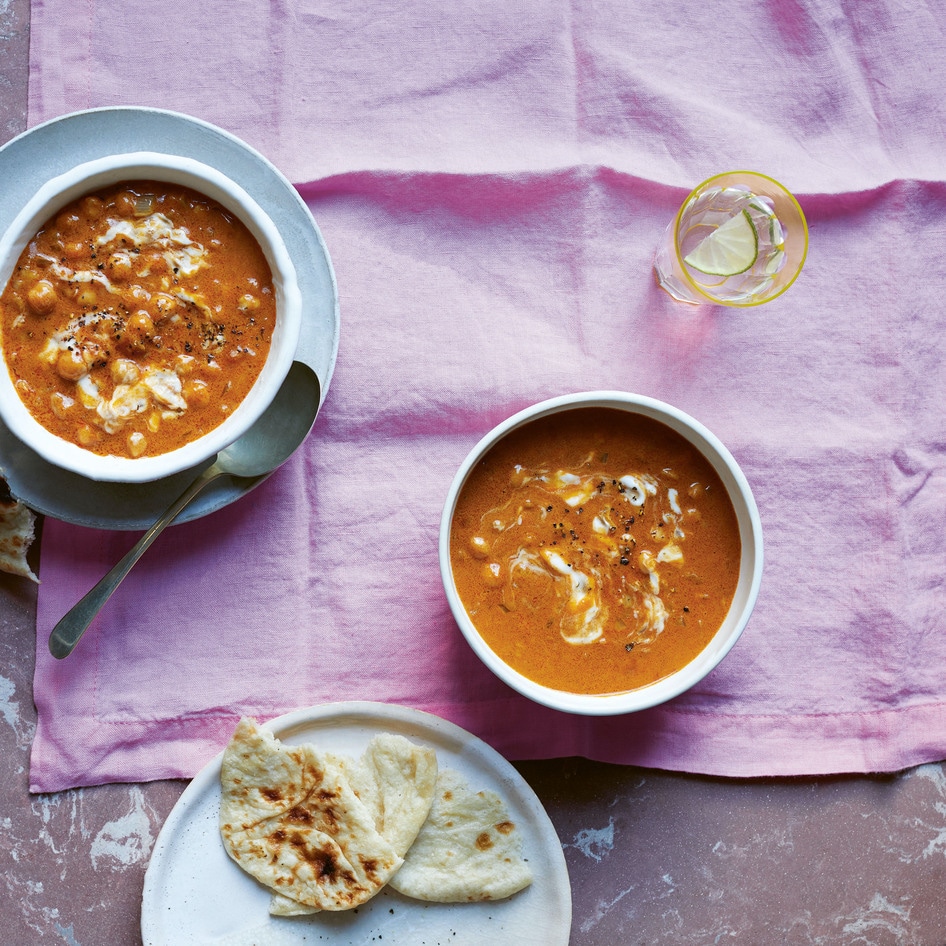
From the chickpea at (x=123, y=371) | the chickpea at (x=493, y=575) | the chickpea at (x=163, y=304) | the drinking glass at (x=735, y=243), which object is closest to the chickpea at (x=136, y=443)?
the chickpea at (x=123, y=371)

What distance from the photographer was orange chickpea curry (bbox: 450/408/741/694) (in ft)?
6.52

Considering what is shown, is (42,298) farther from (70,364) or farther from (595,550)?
(595,550)

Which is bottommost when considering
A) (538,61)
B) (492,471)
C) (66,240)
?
(492,471)

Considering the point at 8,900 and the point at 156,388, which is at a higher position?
the point at 156,388

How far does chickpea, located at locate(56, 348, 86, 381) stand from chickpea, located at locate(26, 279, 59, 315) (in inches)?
3.7

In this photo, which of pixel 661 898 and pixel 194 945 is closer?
pixel 194 945

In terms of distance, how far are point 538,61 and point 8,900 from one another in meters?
2.49

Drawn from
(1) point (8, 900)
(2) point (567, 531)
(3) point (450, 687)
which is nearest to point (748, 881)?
(3) point (450, 687)

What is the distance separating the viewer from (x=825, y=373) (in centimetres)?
235

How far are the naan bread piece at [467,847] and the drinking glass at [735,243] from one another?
1342 millimetres

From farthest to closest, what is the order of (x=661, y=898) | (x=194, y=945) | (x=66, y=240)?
(x=661, y=898)
(x=194, y=945)
(x=66, y=240)

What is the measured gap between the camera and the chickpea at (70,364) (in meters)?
1.88

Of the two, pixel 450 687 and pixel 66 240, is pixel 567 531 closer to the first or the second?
pixel 450 687

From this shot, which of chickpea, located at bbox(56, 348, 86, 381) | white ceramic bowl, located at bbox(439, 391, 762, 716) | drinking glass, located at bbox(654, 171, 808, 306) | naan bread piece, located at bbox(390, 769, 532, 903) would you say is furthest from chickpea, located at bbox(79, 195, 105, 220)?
naan bread piece, located at bbox(390, 769, 532, 903)
